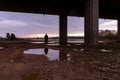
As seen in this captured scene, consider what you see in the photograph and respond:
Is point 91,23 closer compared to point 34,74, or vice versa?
point 34,74

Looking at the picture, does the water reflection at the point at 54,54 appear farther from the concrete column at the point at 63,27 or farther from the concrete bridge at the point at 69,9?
the concrete column at the point at 63,27

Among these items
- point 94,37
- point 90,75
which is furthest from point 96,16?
point 90,75

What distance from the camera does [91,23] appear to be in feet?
84.0

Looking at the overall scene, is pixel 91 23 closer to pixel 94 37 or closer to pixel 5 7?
pixel 94 37

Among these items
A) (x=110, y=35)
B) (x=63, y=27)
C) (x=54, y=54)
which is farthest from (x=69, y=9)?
(x=110, y=35)

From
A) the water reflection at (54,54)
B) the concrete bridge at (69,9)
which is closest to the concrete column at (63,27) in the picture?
the concrete bridge at (69,9)

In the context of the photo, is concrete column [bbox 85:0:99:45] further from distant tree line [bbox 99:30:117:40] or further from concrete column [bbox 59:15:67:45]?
distant tree line [bbox 99:30:117:40]

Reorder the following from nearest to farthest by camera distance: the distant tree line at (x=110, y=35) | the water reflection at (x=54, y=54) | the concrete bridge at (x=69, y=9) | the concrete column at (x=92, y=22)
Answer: the water reflection at (x=54, y=54), the concrete column at (x=92, y=22), the concrete bridge at (x=69, y=9), the distant tree line at (x=110, y=35)

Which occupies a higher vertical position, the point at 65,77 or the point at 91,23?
the point at 91,23

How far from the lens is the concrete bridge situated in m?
25.6

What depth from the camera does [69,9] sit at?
39.0m

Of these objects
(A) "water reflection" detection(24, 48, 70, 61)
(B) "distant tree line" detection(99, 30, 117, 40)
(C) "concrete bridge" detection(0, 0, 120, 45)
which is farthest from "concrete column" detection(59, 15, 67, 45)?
(B) "distant tree line" detection(99, 30, 117, 40)

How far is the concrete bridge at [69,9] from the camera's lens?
2564 cm

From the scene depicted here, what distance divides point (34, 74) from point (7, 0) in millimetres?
26942
